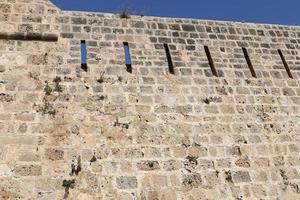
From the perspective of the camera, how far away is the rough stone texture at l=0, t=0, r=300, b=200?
15.8 feet

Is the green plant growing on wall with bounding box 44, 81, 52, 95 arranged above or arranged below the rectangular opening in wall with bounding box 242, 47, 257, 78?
below

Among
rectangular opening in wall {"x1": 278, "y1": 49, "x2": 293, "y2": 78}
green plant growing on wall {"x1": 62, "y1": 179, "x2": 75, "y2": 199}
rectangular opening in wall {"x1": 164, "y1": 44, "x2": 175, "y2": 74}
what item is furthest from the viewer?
rectangular opening in wall {"x1": 278, "y1": 49, "x2": 293, "y2": 78}

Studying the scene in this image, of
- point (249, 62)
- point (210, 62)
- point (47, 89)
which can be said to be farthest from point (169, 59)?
point (47, 89)

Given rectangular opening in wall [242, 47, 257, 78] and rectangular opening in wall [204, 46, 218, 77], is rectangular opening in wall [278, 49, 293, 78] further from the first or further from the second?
rectangular opening in wall [204, 46, 218, 77]

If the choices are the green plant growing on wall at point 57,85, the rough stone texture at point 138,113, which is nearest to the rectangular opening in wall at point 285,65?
the rough stone texture at point 138,113

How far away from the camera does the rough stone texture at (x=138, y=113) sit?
4805mm

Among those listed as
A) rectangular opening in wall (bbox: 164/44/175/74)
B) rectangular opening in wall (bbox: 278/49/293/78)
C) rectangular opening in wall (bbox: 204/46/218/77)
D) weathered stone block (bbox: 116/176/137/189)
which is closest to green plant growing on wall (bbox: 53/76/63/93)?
weathered stone block (bbox: 116/176/137/189)

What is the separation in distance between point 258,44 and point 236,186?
8.72ft

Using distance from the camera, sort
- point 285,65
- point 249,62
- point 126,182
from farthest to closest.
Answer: point 285,65 < point 249,62 < point 126,182

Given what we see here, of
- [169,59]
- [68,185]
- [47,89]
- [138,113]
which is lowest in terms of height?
[68,185]

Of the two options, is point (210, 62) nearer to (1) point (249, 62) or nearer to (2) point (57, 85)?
(1) point (249, 62)

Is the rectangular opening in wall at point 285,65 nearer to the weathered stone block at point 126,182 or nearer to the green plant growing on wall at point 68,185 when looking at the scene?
the weathered stone block at point 126,182

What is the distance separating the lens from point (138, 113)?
5.45 meters

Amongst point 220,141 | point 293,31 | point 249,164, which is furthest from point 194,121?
point 293,31
